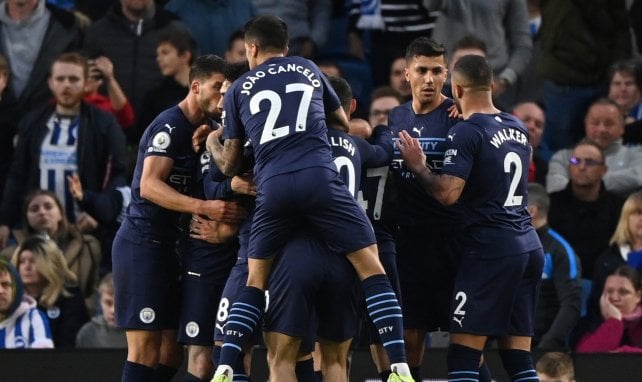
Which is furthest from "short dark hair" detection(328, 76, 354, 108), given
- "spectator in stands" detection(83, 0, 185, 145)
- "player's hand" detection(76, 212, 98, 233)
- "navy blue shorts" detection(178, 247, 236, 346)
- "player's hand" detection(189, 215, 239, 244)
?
"spectator in stands" detection(83, 0, 185, 145)

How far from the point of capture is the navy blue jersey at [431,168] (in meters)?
10.9

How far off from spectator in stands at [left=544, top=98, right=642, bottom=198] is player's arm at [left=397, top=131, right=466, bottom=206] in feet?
13.2

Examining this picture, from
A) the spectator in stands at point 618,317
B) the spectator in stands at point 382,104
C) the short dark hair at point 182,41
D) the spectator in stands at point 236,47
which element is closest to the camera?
the spectator in stands at point 618,317

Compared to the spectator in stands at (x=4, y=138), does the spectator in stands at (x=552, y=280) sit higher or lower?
lower

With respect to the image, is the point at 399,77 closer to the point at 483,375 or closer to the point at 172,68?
the point at 172,68

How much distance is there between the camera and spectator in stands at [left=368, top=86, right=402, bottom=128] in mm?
14227

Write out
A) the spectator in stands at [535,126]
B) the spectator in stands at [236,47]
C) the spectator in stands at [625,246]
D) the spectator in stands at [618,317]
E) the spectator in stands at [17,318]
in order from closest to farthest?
the spectator in stands at [17,318] → the spectator in stands at [618,317] → the spectator in stands at [625,246] → the spectator in stands at [535,126] → the spectator in stands at [236,47]

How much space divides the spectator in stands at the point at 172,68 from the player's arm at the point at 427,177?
13.8 ft

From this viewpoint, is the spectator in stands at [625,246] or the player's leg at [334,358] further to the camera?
the spectator in stands at [625,246]

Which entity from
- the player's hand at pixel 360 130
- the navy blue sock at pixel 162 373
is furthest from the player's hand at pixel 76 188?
the player's hand at pixel 360 130

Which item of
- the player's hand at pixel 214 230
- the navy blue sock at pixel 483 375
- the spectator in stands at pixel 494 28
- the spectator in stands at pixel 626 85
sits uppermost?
the spectator in stands at pixel 494 28

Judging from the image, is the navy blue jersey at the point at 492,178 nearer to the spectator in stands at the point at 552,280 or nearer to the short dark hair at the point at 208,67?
the short dark hair at the point at 208,67

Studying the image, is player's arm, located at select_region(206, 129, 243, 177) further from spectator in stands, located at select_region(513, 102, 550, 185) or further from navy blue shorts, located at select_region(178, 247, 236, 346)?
spectator in stands, located at select_region(513, 102, 550, 185)

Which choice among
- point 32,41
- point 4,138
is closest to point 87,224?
point 4,138
